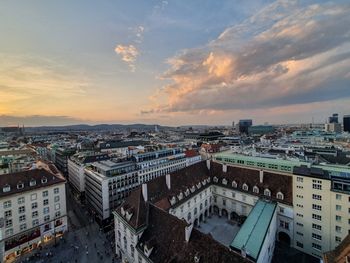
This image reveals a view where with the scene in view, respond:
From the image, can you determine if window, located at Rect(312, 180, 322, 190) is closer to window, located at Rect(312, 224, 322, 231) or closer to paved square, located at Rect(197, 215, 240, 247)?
window, located at Rect(312, 224, 322, 231)

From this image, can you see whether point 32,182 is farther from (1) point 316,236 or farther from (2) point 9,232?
(1) point 316,236

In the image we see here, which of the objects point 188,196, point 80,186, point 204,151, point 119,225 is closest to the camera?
point 119,225


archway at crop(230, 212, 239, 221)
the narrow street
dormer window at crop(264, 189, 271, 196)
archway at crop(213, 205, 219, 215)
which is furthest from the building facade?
dormer window at crop(264, 189, 271, 196)

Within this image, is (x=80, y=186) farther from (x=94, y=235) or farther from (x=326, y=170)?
(x=326, y=170)

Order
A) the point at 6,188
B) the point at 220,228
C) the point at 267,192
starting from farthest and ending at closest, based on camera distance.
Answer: the point at 220,228, the point at 267,192, the point at 6,188

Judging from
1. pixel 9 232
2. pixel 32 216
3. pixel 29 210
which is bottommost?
pixel 9 232

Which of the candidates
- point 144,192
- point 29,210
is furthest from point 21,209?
point 144,192

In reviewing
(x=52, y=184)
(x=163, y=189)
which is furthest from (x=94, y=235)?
(x=163, y=189)
